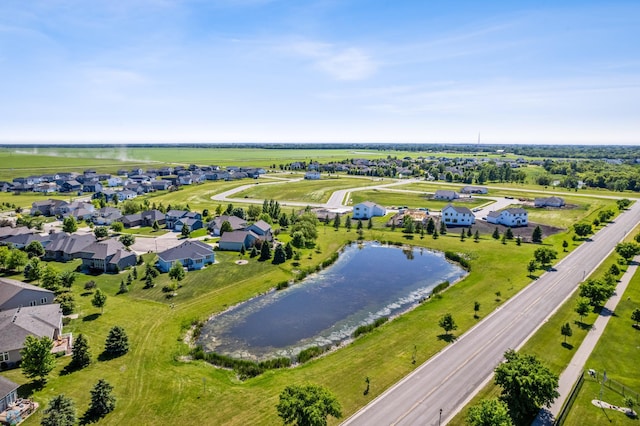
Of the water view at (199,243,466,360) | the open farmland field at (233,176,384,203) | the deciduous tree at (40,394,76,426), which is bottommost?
the water view at (199,243,466,360)

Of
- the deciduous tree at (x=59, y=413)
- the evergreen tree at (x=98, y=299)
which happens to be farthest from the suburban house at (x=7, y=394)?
the evergreen tree at (x=98, y=299)

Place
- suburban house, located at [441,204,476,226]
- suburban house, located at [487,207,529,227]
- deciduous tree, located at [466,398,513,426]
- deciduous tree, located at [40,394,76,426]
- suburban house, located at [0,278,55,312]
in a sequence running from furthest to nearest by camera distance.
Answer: suburban house, located at [441,204,476,226] → suburban house, located at [487,207,529,227] → suburban house, located at [0,278,55,312] → deciduous tree, located at [40,394,76,426] → deciduous tree, located at [466,398,513,426]

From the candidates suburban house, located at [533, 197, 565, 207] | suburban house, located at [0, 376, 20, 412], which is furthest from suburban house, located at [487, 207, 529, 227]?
suburban house, located at [0, 376, 20, 412]

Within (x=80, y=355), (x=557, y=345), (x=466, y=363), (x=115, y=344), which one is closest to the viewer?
(x=80, y=355)

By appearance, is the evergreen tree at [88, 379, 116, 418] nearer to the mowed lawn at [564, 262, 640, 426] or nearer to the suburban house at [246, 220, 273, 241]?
the mowed lawn at [564, 262, 640, 426]

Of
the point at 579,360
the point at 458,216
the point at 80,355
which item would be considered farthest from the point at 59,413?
the point at 458,216

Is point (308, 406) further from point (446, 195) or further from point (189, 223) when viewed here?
point (446, 195)
